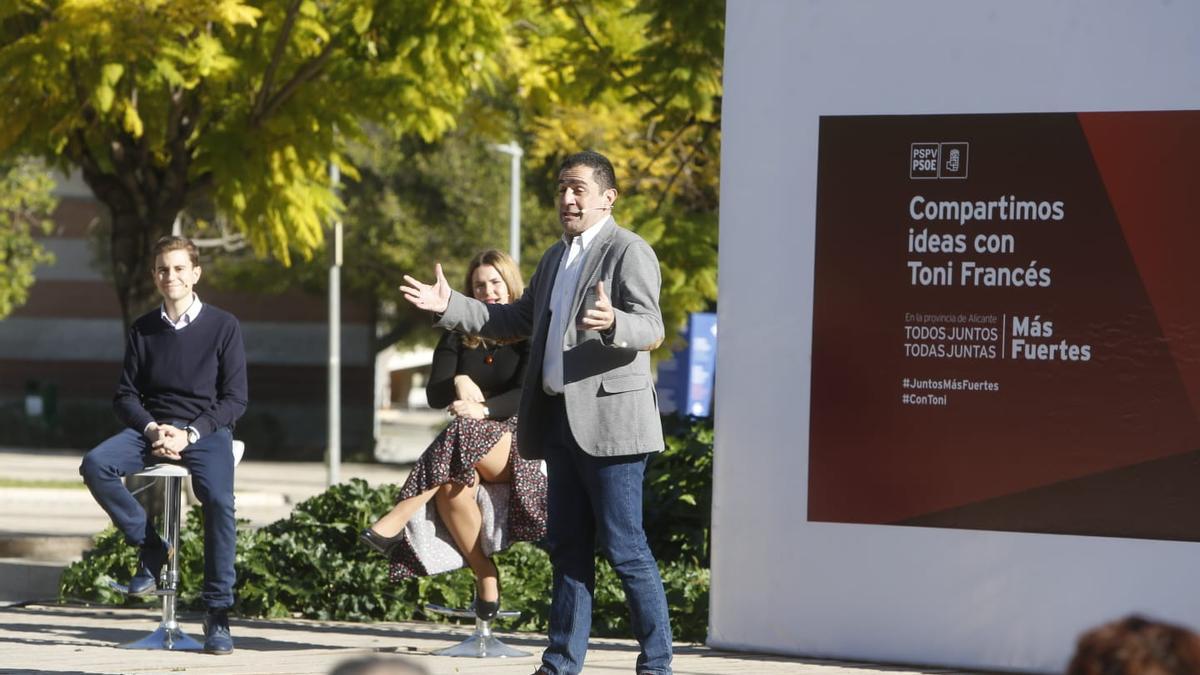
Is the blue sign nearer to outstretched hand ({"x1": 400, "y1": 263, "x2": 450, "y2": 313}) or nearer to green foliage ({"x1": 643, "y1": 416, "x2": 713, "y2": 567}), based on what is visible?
green foliage ({"x1": 643, "y1": 416, "x2": 713, "y2": 567})

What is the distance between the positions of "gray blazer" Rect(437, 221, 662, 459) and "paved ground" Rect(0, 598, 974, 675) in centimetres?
110

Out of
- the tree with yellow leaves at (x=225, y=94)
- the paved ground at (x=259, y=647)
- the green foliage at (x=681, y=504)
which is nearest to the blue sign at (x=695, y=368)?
the tree with yellow leaves at (x=225, y=94)

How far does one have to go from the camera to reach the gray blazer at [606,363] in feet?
18.8

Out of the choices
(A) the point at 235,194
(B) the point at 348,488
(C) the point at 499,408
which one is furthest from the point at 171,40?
(C) the point at 499,408

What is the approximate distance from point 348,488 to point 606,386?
3248 mm

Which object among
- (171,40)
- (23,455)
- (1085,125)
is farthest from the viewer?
(23,455)

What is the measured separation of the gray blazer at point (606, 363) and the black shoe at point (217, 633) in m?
1.75

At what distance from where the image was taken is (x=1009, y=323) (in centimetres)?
646

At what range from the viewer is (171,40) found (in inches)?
417

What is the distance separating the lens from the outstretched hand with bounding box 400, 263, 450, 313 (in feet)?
18.8

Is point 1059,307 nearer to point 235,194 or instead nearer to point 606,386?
point 606,386

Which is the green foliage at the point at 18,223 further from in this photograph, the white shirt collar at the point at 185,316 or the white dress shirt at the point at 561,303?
the white dress shirt at the point at 561,303

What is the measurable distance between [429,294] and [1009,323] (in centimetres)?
225

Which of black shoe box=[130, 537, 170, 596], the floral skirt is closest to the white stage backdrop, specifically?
the floral skirt
